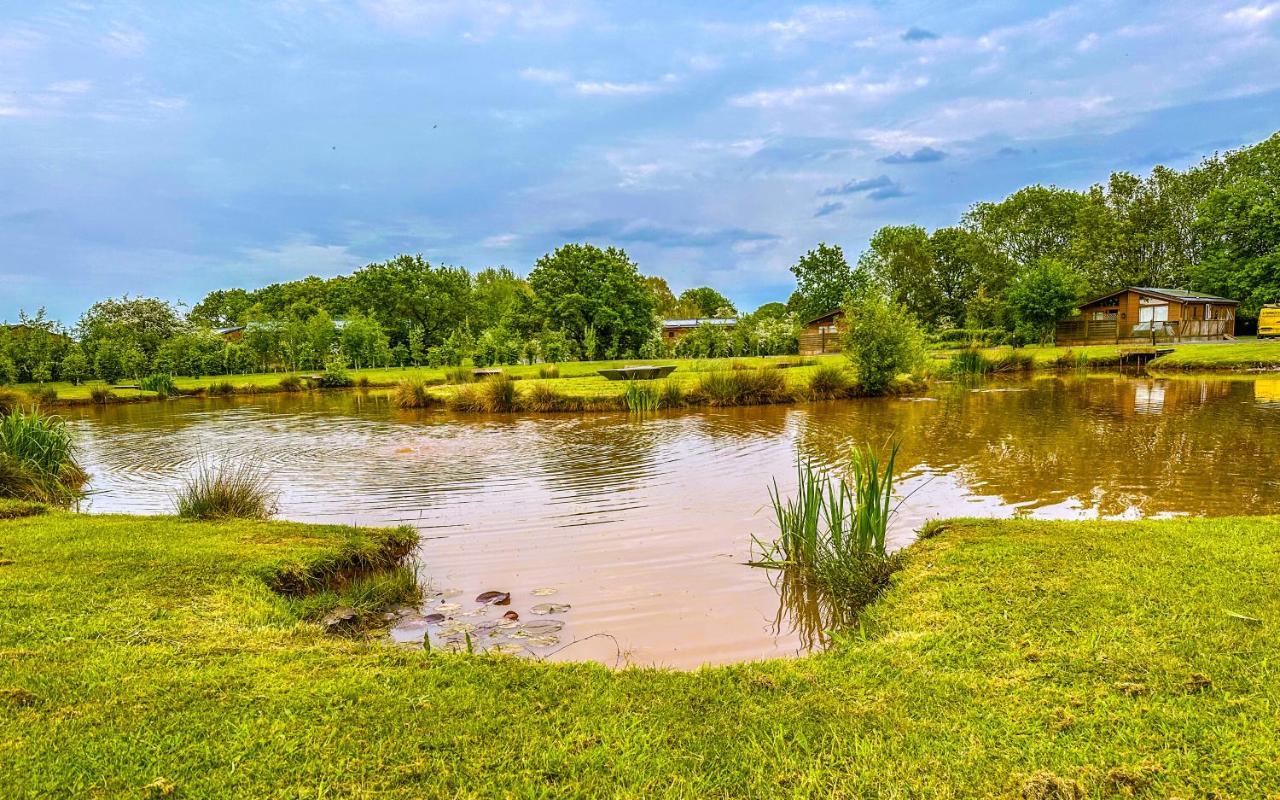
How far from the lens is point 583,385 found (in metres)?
20.8

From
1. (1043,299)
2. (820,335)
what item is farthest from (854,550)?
(820,335)

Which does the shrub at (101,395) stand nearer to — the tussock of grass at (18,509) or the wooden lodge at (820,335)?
the tussock of grass at (18,509)

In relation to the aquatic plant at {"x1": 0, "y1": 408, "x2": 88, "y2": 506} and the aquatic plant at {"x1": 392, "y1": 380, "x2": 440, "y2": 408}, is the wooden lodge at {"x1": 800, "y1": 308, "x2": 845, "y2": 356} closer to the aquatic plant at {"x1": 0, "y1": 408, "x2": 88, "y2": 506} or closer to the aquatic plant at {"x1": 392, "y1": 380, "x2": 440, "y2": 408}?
the aquatic plant at {"x1": 392, "y1": 380, "x2": 440, "y2": 408}

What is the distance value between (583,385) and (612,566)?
1539cm

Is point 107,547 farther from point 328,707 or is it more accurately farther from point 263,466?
point 263,466

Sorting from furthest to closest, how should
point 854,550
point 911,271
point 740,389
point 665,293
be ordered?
point 665,293 < point 911,271 < point 740,389 < point 854,550

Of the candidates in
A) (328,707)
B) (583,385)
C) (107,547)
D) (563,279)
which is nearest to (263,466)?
(107,547)

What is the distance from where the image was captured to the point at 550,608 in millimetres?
4664

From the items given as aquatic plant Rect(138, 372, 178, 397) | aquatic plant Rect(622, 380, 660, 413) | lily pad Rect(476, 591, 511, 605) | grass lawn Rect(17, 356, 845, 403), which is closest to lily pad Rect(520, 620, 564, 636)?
lily pad Rect(476, 591, 511, 605)

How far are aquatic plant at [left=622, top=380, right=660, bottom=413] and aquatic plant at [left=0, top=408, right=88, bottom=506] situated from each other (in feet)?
37.3

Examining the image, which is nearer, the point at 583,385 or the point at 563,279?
the point at 583,385

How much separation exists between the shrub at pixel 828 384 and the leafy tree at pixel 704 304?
6509 cm

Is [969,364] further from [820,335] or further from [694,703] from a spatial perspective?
[694,703]

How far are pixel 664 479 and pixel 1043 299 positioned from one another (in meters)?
44.3
